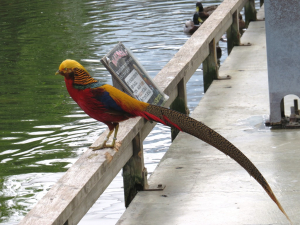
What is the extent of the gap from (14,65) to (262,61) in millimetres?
4161

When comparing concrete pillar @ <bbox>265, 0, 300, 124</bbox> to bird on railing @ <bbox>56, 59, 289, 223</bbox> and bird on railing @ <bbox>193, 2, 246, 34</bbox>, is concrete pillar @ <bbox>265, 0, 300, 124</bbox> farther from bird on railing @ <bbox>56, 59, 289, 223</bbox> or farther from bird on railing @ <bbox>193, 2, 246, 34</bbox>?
bird on railing @ <bbox>193, 2, 246, 34</bbox>

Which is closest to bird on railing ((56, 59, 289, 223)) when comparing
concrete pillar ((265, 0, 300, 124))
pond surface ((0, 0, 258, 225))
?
pond surface ((0, 0, 258, 225))

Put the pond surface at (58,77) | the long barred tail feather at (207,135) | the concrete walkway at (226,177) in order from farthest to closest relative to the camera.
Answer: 1. the pond surface at (58,77)
2. the concrete walkway at (226,177)
3. the long barred tail feather at (207,135)

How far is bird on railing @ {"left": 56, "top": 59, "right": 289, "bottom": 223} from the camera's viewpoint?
3.85 m

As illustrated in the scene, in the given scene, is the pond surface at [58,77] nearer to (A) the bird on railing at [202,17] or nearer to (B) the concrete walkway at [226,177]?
(A) the bird on railing at [202,17]

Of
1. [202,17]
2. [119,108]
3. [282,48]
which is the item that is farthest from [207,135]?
[202,17]

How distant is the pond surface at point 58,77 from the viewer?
19.6 ft

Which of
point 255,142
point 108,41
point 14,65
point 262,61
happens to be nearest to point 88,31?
point 108,41

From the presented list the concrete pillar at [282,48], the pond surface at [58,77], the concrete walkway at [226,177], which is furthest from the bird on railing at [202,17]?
the concrete pillar at [282,48]

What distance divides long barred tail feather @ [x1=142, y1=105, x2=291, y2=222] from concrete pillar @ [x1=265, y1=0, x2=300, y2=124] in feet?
7.13

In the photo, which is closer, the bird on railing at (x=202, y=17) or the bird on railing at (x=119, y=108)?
the bird on railing at (x=119, y=108)

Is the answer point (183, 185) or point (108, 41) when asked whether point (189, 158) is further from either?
point (108, 41)

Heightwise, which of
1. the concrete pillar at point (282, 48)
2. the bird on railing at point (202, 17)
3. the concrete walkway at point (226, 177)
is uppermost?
the concrete pillar at point (282, 48)

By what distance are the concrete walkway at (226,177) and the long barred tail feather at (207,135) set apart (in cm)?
49
